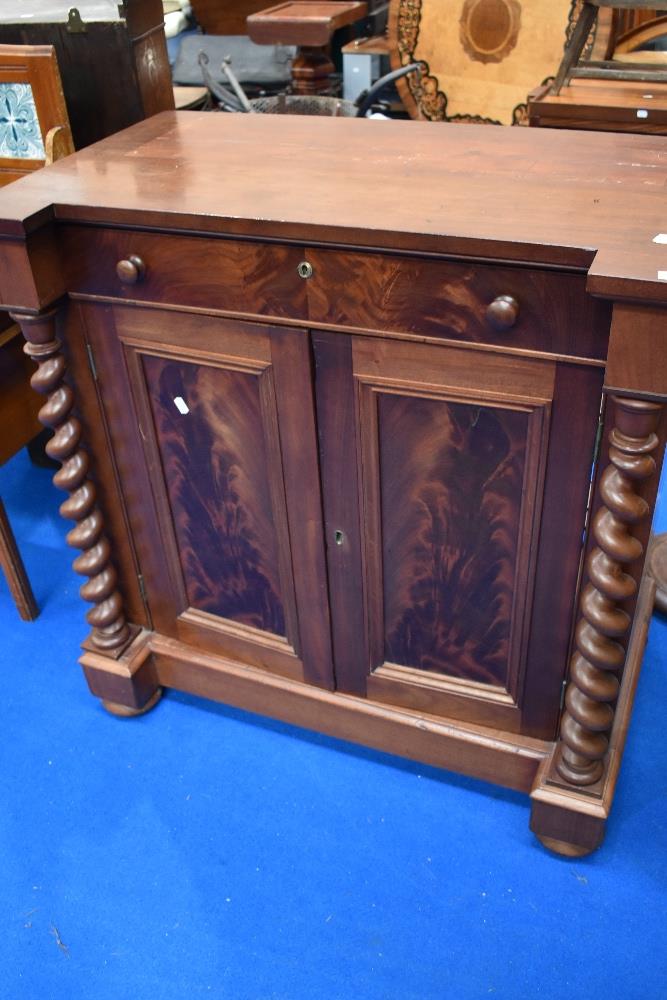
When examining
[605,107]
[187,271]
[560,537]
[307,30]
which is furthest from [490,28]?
[560,537]

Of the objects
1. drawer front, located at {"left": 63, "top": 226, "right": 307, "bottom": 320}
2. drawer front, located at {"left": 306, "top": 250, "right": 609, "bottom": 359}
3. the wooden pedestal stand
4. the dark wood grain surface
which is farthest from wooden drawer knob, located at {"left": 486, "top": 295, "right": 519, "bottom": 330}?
the wooden pedestal stand

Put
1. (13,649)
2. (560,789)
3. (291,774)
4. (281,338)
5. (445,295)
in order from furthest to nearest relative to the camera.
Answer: (13,649) < (291,774) < (560,789) < (281,338) < (445,295)

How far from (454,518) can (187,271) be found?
0.55 metres

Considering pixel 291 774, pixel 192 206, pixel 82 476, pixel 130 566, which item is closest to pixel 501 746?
pixel 291 774

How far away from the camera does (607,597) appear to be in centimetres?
129

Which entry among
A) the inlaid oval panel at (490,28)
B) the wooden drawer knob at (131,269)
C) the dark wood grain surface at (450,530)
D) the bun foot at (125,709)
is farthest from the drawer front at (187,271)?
the inlaid oval panel at (490,28)

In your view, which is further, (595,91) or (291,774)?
(595,91)

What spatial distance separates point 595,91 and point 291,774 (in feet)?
7.56

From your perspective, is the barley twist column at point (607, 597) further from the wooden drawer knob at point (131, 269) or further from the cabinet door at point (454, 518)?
the wooden drawer knob at point (131, 269)

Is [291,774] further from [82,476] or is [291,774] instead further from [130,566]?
[82,476]

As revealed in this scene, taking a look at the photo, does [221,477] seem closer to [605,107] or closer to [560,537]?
[560,537]

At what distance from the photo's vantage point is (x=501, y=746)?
159 cm

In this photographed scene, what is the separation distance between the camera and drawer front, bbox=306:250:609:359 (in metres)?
1.15

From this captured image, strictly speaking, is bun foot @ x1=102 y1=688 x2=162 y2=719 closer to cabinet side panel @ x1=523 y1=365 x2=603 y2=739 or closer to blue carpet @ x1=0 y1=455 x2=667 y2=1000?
blue carpet @ x1=0 y1=455 x2=667 y2=1000
